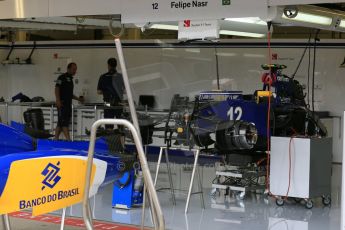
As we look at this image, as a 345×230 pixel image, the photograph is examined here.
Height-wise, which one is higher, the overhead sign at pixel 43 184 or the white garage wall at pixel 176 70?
the white garage wall at pixel 176 70

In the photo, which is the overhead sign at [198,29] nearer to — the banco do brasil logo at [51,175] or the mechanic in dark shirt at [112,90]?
the banco do brasil logo at [51,175]

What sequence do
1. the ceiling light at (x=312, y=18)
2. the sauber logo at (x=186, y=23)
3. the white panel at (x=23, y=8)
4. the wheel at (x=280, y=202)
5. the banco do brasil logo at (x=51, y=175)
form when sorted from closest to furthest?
the banco do brasil logo at (x=51, y=175)
the sauber logo at (x=186, y=23)
the ceiling light at (x=312, y=18)
the white panel at (x=23, y=8)
the wheel at (x=280, y=202)

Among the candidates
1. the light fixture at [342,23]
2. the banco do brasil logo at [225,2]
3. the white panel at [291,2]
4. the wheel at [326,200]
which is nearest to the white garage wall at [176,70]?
the light fixture at [342,23]

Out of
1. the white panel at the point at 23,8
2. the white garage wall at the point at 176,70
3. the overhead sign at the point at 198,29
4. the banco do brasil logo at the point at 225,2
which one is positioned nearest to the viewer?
the banco do brasil logo at the point at 225,2

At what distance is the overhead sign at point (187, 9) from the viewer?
6.84 metres

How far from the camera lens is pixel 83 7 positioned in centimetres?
799

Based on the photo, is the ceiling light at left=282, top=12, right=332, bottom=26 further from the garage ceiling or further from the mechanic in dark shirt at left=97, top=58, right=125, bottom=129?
the mechanic in dark shirt at left=97, top=58, right=125, bottom=129

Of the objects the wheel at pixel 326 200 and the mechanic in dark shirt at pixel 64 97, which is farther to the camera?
Result: the mechanic in dark shirt at pixel 64 97

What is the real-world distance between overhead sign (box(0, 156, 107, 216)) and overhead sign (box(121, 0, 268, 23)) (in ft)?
9.15

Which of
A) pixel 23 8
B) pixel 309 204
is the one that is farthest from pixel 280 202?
pixel 23 8

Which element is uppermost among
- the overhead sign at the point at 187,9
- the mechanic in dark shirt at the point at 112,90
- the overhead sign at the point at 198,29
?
the overhead sign at the point at 187,9

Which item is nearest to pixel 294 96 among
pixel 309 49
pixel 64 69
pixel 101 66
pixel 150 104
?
pixel 309 49

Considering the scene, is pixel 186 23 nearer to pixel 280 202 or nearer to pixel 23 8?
pixel 23 8

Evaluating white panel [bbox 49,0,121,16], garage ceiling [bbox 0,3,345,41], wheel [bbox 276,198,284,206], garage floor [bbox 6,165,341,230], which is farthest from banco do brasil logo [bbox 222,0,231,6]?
wheel [bbox 276,198,284,206]
